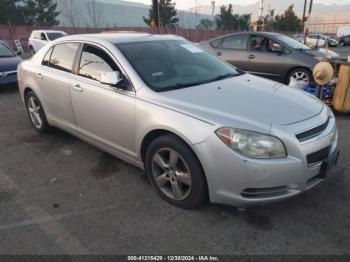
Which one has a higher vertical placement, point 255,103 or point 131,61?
point 131,61

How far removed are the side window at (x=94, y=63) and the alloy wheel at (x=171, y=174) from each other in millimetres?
1107

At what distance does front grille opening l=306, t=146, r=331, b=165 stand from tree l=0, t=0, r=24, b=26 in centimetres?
4260

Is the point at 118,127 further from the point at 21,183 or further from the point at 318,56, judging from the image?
the point at 318,56

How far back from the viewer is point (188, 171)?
2924 mm

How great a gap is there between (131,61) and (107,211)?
1.56m

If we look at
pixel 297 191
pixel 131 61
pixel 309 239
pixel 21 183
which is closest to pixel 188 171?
pixel 297 191

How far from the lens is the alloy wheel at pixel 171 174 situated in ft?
9.80

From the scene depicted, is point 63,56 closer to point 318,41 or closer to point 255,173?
point 255,173

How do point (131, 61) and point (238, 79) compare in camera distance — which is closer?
point (131, 61)

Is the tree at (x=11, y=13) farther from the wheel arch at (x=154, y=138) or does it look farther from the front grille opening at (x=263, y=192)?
the front grille opening at (x=263, y=192)

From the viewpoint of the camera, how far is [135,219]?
3016 mm

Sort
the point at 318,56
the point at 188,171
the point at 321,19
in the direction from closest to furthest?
the point at 188,171, the point at 318,56, the point at 321,19

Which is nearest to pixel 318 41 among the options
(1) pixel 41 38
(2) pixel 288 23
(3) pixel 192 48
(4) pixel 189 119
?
(3) pixel 192 48

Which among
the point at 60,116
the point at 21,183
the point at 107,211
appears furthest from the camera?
the point at 60,116
